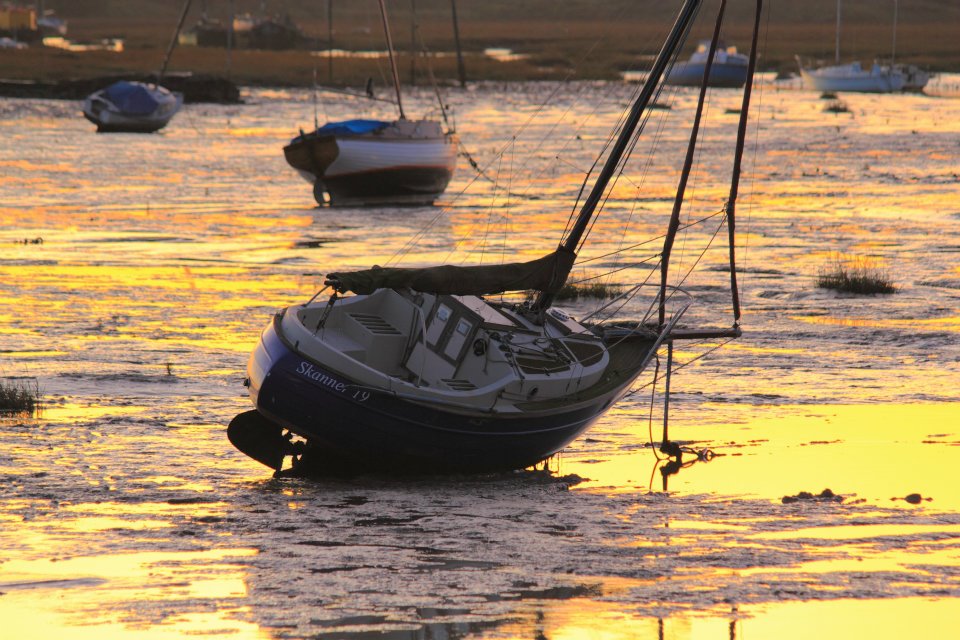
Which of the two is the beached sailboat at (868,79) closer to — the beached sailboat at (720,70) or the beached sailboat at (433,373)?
the beached sailboat at (720,70)

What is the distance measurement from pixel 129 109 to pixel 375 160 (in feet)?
89.4

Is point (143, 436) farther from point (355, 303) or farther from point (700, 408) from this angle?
point (700, 408)

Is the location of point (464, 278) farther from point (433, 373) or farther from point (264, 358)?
point (264, 358)

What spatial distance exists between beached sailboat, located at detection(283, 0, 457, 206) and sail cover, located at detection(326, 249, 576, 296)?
2199 cm

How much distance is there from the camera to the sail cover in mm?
14820

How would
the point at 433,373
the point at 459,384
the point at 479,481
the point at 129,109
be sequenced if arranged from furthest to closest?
the point at 129,109 < the point at 433,373 < the point at 459,384 < the point at 479,481

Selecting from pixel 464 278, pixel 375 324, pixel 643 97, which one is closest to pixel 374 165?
pixel 643 97

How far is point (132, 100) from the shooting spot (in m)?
63.0

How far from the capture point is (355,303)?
15625 mm

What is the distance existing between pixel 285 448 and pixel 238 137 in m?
45.7

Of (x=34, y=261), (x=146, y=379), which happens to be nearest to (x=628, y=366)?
(x=146, y=379)

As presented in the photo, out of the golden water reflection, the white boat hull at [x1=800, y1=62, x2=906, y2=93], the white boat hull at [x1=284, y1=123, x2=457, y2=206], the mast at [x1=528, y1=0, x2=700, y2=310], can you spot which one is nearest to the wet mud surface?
the golden water reflection

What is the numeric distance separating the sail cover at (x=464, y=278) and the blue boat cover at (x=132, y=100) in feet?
161

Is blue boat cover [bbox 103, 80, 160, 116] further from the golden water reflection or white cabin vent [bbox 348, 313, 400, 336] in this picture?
the golden water reflection
